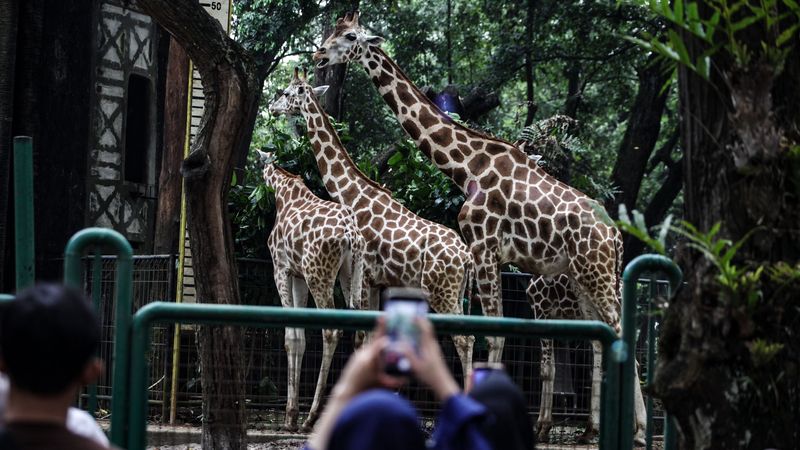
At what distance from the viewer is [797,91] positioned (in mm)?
4898

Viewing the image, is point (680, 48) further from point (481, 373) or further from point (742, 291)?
point (481, 373)

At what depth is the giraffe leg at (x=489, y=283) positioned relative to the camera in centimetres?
1026

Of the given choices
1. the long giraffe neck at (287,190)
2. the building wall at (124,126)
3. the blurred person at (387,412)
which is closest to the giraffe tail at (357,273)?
the long giraffe neck at (287,190)

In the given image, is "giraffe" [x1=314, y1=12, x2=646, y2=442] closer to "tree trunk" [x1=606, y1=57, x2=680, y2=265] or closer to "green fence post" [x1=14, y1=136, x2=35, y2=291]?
"green fence post" [x1=14, y1=136, x2=35, y2=291]

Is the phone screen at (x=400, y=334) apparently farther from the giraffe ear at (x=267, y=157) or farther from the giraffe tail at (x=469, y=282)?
the giraffe ear at (x=267, y=157)

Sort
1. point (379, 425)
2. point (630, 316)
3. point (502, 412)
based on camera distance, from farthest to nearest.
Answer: point (630, 316), point (502, 412), point (379, 425)

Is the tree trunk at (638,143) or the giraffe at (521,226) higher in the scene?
the tree trunk at (638,143)

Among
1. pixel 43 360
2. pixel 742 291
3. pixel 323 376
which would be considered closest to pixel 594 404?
pixel 323 376

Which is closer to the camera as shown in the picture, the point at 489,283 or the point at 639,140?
the point at 489,283

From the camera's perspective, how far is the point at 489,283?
1028 cm

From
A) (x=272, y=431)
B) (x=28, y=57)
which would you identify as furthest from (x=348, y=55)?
(x=28, y=57)

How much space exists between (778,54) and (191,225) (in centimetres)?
508

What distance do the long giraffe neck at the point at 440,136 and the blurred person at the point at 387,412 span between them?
24.5ft

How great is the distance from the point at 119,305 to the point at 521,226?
570 centimetres
